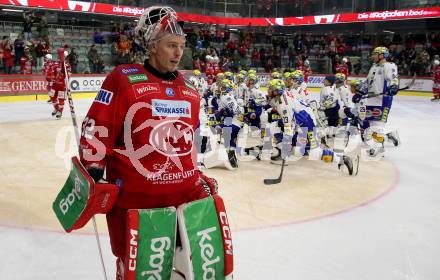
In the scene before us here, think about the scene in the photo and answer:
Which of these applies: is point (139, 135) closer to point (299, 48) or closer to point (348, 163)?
point (348, 163)

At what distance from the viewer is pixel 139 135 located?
1.83 meters

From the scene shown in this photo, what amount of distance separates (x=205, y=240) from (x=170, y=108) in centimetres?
62

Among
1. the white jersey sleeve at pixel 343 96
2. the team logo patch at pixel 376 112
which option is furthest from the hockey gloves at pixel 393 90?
the white jersey sleeve at pixel 343 96

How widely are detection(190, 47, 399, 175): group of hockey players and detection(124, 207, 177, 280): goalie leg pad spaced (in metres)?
4.33

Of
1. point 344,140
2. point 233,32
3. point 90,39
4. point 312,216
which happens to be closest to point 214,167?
point 312,216

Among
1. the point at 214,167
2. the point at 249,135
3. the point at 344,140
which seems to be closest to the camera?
the point at 214,167

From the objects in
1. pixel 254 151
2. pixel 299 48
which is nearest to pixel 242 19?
pixel 299 48

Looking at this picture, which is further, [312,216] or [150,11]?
[312,216]

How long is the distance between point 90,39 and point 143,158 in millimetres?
20065

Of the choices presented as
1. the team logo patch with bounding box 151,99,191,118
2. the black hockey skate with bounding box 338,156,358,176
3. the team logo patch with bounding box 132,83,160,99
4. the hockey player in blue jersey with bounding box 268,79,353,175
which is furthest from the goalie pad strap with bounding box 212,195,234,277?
the black hockey skate with bounding box 338,156,358,176

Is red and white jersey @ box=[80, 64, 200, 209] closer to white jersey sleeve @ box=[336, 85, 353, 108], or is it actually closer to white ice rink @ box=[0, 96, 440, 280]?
white ice rink @ box=[0, 96, 440, 280]

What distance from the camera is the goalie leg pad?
173 centimetres

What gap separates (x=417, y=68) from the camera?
65.5 feet

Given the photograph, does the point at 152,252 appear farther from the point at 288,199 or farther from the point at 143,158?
the point at 288,199
